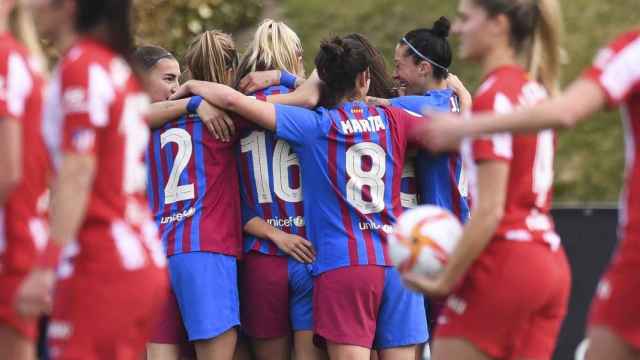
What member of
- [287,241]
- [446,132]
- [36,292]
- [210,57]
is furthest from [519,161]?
[210,57]

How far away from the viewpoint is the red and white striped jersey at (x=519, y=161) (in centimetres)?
509

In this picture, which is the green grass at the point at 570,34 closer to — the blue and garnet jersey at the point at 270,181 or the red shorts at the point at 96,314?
the blue and garnet jersey at the point at 270,181

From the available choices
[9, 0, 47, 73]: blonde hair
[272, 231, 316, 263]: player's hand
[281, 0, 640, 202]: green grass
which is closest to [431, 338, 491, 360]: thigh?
[9, 0, 47, 73]: blonde hair

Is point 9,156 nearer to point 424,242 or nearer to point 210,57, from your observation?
point 424,242

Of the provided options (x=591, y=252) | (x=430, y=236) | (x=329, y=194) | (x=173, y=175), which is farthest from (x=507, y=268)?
(x=591, y=252)

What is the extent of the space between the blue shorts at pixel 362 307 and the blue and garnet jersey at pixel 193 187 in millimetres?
593

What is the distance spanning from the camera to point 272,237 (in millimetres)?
7523

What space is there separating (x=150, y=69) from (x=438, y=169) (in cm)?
168

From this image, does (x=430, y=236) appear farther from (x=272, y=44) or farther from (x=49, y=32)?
(x=272, y=44)

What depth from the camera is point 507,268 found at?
16.9ft

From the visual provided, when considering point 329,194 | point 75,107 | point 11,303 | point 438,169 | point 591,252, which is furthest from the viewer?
point 591,252

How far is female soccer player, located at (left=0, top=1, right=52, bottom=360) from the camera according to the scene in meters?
5.05

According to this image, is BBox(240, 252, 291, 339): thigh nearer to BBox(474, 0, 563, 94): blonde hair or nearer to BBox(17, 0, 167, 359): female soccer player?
BBox(474, 0, 563, 94): blonde hair

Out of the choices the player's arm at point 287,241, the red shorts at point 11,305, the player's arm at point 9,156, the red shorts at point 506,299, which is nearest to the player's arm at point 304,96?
the player's arm at point 287,241
